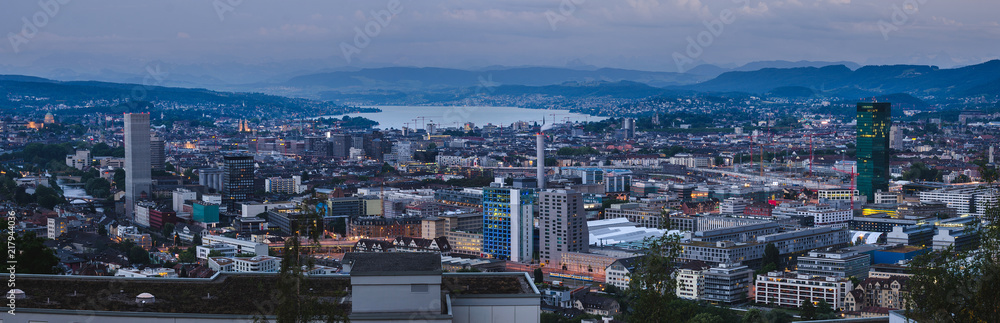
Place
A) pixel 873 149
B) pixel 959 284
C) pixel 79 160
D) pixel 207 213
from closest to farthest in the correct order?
pixel 959 284 < pixel 207 213 < pixel 873 149 < pixel 79 160

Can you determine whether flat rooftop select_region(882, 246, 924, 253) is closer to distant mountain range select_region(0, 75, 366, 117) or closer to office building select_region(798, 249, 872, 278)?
office building select_region(798, 249, 872, 278)

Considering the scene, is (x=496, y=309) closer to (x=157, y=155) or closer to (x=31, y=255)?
(x=31, y=255)

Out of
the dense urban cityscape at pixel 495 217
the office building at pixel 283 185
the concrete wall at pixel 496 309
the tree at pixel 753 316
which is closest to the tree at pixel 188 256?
the dense urban cityscape at pixel 495 217

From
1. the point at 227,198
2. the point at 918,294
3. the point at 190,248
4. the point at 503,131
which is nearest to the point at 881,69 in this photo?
the point at 503,131

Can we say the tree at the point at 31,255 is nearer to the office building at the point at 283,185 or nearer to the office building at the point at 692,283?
the office building at the point at 692,283

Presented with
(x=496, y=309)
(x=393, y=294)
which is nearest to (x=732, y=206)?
(x=496, y=309)

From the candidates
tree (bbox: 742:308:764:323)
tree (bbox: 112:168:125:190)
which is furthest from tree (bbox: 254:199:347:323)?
tree (bbox: 112:168:125:190)

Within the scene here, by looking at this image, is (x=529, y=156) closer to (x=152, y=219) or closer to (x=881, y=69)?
A: (x=152, y=219)
